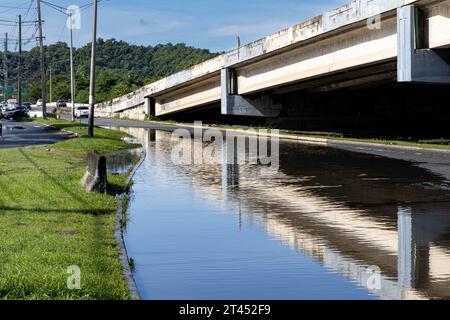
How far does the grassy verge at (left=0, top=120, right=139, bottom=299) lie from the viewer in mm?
7637

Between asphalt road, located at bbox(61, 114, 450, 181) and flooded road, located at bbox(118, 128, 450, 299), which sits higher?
asphalt road, located at bbox(61, 114, 450, 181)

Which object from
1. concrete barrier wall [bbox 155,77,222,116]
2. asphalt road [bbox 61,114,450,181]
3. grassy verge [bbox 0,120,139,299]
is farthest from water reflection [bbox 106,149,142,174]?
concrete barrier wall [bbox 155,77,222,116]

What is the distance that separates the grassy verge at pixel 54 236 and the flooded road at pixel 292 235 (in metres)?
0.48

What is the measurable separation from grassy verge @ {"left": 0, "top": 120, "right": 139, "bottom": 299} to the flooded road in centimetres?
48

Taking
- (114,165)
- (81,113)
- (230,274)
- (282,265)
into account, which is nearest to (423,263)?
(282,265)

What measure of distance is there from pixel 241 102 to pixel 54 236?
3934 cm

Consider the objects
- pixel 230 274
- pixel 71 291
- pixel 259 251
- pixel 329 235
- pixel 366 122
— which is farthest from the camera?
pixel 366 122

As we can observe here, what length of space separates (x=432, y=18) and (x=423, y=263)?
20.5 meters

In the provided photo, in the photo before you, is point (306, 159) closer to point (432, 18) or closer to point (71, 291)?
point (432, 18)

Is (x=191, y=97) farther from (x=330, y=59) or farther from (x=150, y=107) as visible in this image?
(x=330, y=59)

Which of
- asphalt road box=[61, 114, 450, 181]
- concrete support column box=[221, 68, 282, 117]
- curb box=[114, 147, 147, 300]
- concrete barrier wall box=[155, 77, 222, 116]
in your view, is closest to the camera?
curb box=[114, 147, 147, 300]

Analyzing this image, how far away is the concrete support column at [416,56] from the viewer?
2819cm

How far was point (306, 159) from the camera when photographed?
26812mm

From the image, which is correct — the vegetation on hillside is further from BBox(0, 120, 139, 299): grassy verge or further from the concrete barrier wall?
BBox(0, 120, 139, 299): grassy verge
